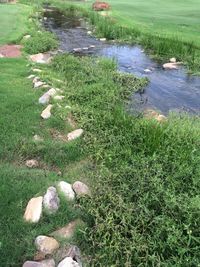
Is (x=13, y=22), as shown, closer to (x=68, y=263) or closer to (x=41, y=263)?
(x=41, y=263)

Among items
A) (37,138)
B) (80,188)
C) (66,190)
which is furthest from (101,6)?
(66,190)

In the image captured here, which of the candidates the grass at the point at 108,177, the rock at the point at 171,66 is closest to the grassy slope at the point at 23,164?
the grass at the point at 108,177

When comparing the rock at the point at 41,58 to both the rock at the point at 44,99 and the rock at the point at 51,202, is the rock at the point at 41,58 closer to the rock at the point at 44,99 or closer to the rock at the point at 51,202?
the rock at the point at 44,99

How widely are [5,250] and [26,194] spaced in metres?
1.44

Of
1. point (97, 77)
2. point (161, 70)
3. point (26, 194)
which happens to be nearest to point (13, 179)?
point (26, 194)

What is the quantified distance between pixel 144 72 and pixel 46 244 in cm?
1218

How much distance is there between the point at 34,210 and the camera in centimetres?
734

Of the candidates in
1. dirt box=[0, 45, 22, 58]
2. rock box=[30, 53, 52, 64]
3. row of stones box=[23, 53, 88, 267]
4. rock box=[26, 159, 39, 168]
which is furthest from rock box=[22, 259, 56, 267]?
dirt box=[0, 45, 22, 58]

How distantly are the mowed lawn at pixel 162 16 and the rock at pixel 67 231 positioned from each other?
50.7 ft

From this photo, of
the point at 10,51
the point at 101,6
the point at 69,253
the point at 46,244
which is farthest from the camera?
the point at 101,6

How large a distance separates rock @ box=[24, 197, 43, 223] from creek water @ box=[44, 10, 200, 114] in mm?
6400

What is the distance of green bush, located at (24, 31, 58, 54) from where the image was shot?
19.7 metres

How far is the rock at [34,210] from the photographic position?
725 cm

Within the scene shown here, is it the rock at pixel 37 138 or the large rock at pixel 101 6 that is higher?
the rock at pixel 37 138
